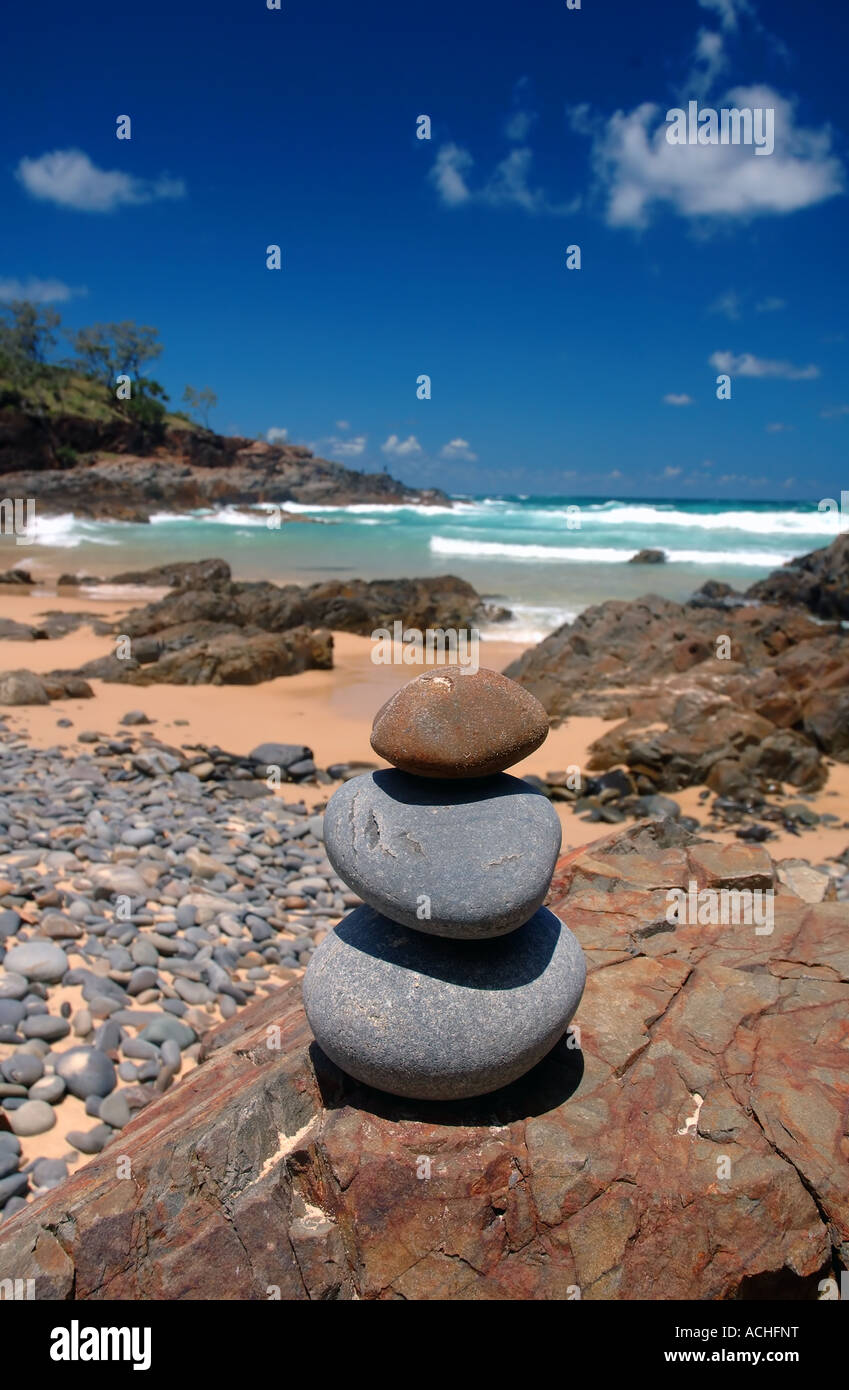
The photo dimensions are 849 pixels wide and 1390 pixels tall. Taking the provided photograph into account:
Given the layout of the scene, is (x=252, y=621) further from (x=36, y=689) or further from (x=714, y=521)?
(x=714, y=521)

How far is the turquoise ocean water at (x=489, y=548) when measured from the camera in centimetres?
3134

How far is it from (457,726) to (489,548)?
149 feet

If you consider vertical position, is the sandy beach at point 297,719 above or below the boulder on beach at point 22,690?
below

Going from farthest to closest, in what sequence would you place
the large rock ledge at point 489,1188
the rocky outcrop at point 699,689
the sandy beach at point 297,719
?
the rocky outcrop at point 699,689, the sandy beach at point 297,719, the large rock ledge at point 489,1188

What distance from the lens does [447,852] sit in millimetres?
3385

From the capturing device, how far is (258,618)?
65.2 feet

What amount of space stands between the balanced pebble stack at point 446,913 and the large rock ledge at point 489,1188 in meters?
0.24

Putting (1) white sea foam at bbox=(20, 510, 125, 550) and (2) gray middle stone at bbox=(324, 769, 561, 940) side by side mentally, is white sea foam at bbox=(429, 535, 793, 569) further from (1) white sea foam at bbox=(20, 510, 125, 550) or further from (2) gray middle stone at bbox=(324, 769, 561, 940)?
(2) gray middle stone at bbox=(324, 769, 561, 940)

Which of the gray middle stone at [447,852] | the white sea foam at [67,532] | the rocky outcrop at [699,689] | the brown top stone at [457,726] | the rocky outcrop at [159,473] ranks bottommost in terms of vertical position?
the rocky outcrop at [699,689]

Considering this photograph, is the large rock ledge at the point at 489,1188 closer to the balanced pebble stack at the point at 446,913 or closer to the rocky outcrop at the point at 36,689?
the balanced pebble stack at the point at 446,913

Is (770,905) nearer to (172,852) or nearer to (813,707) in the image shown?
(172,852)

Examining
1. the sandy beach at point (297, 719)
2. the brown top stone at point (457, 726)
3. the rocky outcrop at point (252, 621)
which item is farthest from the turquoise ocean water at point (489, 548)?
the brown top stone at point (457, 726)

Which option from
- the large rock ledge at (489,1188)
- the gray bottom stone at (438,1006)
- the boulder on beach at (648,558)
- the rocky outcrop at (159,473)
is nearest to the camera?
the large rock ledge at (489,1188)

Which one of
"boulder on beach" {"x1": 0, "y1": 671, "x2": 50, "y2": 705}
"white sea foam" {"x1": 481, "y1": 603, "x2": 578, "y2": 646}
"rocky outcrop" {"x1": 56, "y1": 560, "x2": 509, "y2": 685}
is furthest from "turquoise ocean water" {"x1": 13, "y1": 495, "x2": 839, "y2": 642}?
"boulder on beach" {"x1": 0, "y1": 671, "x2": 50, "y2": 705}
